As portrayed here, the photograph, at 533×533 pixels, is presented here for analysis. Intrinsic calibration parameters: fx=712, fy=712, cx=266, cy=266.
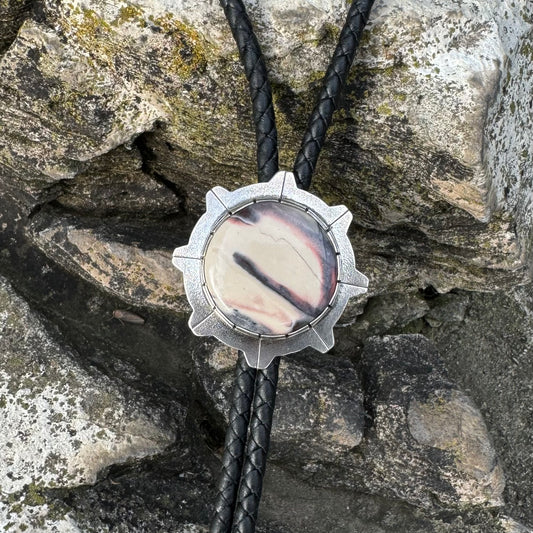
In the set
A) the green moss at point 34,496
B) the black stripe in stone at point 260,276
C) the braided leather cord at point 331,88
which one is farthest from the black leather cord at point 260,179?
the green moss at point 34,496

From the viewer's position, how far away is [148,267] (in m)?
1.64

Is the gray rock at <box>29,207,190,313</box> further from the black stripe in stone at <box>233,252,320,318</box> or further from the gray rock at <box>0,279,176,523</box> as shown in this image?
the black stripe in stone at <box>233,252,320,318</box>

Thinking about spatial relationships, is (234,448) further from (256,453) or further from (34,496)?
(34,496)

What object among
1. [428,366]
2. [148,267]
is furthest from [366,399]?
[148,267]

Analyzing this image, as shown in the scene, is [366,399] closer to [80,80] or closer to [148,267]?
[148,267]

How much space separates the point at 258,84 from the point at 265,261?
0.32m

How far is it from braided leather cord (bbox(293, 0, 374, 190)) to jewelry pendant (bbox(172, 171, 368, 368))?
7cm

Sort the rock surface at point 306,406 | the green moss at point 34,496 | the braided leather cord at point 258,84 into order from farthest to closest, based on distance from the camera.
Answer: the rock surface at point 306,406 → the green moss at point 34,496 → the braided leather cord at point 258,84

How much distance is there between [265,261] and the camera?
126cm

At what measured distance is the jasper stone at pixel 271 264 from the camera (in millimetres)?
1259

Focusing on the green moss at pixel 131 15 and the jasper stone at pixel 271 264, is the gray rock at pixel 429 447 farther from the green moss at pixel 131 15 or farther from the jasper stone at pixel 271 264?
the green moss at pixel 131 15

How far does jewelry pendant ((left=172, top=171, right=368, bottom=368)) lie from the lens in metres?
1.26

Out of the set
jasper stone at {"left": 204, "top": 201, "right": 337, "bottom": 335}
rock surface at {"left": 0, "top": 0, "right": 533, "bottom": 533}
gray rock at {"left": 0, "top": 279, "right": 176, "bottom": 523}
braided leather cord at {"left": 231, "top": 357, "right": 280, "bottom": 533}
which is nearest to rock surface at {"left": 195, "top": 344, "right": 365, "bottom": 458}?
rock surface at {"left": 0, "top": 0, "right": 533, "bottom": 533}

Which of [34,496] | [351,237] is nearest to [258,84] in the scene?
[351,237]
